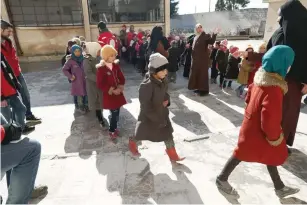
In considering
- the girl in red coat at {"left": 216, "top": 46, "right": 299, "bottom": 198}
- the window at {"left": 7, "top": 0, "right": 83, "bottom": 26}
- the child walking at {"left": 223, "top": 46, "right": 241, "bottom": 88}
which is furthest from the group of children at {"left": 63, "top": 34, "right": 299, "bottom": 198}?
the window at {"left": 7, "top": 0, "right": 83, "bottom": 26}

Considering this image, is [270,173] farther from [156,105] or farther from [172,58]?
[172,58]

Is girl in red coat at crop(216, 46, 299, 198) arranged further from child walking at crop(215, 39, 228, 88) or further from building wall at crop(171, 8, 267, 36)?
building wall at crop(171, 8, 267, 36)

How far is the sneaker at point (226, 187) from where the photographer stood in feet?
8.04

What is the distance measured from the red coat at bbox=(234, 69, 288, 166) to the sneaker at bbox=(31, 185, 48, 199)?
6.94ft

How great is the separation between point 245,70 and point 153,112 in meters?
3.34

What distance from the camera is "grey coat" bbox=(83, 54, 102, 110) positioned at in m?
4.06

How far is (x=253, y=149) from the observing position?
7.49 ft

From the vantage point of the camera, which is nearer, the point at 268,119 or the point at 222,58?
the point at 268,119

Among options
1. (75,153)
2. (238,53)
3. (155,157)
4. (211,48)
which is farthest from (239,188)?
(211,48)

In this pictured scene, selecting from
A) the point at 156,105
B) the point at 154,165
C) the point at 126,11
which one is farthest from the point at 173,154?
the point at 126,11

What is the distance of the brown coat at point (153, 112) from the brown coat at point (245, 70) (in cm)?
306

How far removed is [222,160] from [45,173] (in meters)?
2.31

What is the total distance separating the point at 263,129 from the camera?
2.14 metres

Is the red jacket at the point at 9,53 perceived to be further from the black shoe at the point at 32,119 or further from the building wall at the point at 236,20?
the building wall at the point at 236,20
